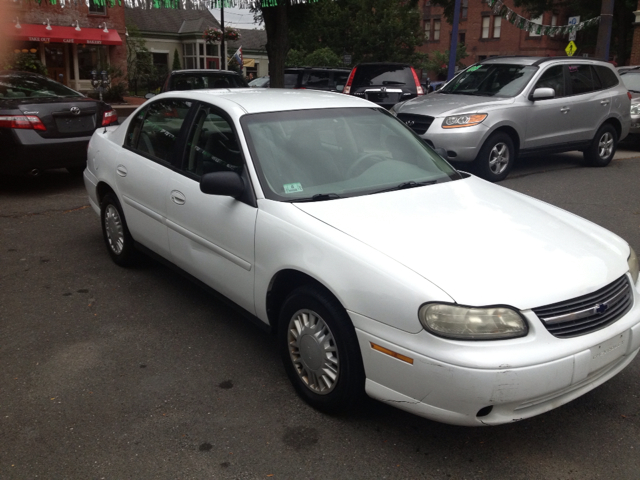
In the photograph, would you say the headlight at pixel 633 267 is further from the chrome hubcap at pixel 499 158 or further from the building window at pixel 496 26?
the building window at pixel 496 26

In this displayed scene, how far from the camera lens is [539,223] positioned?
3600mm

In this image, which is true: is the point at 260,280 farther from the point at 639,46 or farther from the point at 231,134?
the point at 639,46

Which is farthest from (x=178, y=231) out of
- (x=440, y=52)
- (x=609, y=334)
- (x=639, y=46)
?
(x=440, y=52)

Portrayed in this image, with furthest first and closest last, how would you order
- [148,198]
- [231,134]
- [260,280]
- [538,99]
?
[538,99] → [148,198] → [231,134] → [260,280]

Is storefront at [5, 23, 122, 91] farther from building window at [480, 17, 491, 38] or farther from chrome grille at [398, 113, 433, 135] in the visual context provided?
building window at [480, 17, 491, 38]

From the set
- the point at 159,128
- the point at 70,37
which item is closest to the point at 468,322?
the point at 159,128

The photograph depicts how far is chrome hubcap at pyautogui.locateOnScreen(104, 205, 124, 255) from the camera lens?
5.27 metres

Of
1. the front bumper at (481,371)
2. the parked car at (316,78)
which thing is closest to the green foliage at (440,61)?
the parked car at (316,78)

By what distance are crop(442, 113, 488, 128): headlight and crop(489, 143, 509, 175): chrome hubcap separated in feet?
1.63

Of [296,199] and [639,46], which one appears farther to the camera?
[639,46]

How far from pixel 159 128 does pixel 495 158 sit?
5664 millimetres

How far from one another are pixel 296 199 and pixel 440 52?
52.7 metres

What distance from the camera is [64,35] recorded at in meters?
27.8

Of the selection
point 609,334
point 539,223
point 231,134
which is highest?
point 231,134
